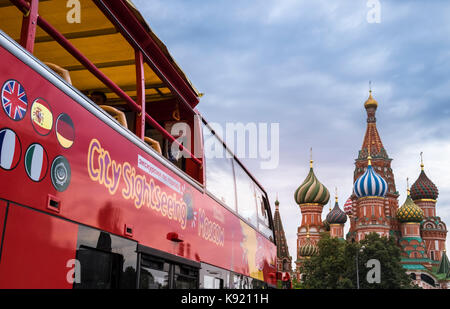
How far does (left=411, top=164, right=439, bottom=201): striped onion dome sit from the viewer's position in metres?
84.6

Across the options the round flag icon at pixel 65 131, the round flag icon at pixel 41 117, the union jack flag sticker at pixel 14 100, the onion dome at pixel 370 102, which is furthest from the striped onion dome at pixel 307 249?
the union jack flag sticker at pixel 14 100

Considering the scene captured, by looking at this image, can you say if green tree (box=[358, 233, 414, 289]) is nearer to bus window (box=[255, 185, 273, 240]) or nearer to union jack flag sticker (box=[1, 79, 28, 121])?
bus window (box=[255, 185, 273, 240])

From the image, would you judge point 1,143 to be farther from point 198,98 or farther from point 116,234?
point 198,98

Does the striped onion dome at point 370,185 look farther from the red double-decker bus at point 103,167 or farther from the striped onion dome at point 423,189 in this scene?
the red double-decker bus at point 103,167

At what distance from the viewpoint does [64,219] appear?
10.6ft

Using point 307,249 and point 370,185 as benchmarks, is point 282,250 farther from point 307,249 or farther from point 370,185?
point 370,185

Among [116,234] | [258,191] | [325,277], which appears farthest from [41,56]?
[325,277]

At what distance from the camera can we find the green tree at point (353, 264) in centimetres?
5156

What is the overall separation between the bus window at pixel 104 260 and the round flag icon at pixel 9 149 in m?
0.80

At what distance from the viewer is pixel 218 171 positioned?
7.17 m

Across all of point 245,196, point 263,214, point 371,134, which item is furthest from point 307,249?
point 245,196

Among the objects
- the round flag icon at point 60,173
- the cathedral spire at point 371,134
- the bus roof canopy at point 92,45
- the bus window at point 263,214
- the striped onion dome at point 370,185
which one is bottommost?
the round flag icon at point 60,173

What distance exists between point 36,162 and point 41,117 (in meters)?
0.29

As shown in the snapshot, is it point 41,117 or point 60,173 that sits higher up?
point 41,117
